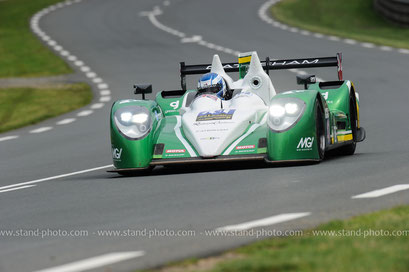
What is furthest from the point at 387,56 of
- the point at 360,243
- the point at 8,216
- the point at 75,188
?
the point at 360,243

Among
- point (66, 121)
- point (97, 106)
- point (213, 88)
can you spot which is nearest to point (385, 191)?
point (213, 88)

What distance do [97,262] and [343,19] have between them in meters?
31.7

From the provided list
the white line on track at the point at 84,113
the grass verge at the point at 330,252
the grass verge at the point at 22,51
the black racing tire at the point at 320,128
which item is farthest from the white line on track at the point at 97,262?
the grass verge at the point at 22,51

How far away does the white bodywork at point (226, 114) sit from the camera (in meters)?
10.7

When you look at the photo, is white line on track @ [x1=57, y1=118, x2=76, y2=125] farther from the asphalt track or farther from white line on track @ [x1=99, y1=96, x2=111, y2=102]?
white line on track @ [x1=99, y1=96, x2=111, y2=102]

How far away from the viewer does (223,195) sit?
28.7ft

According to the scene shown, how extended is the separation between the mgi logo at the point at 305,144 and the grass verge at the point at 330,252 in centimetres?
379

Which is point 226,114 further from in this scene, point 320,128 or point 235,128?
point 320,128

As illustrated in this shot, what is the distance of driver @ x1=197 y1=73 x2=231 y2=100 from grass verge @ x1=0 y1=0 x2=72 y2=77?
1456cm

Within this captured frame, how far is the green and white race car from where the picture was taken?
10602 millimetres

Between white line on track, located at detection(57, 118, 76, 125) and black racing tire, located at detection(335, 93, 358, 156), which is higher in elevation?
black racing tire, located at detection(335, 93, 358, 156)

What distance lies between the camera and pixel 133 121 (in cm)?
1129

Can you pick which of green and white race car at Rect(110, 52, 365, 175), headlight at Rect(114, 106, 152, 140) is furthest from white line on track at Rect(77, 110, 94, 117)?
headlight at Rect(114, 106, 152, 140)

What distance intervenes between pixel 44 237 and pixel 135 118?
409cm
